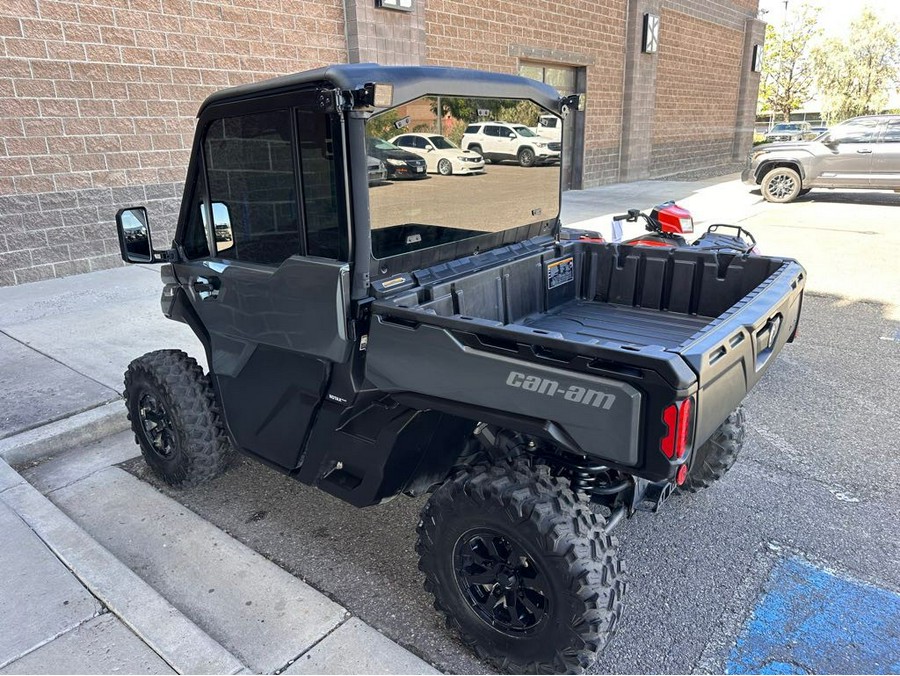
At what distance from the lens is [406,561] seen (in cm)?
316

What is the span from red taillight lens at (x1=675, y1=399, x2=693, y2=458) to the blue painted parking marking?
1.08m

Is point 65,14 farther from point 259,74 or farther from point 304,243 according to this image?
point 304,243

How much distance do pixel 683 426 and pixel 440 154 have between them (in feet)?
5.00

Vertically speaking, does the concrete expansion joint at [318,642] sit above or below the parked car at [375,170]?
below

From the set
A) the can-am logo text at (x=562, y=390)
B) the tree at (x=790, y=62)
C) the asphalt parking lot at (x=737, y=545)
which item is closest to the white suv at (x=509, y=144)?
the asphalt parking lot at (x=737, y=545)

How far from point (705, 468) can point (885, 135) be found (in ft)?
43.3

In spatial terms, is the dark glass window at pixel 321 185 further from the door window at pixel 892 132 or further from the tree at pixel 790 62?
the tree at pixel 790 62

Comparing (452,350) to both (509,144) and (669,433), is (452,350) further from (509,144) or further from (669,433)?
(509,144)

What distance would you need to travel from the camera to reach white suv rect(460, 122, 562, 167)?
2.98m

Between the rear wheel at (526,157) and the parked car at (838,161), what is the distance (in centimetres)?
1289

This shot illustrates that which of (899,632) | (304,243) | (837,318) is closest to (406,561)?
(304,243)

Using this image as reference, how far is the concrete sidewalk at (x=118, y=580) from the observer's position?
8.19 feet

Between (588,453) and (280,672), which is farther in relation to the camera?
(280,672)

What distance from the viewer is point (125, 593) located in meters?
2.75
